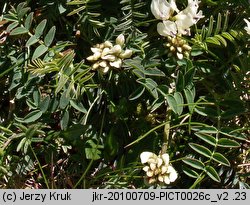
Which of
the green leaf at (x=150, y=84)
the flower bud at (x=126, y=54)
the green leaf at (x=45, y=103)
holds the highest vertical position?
the flower bud at (x=126, y=54)

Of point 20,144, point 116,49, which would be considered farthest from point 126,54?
point 20,144

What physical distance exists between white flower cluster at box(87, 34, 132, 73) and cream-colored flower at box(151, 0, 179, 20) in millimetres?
143

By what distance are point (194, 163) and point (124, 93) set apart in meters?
0.37

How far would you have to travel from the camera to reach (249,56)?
1.90m

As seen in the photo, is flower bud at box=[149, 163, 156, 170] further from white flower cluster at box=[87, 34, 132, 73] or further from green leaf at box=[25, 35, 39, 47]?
green leaf at box=[25, 35, 39, 47]

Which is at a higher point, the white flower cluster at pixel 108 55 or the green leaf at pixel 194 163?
the white flower cluster at pixel 108 55

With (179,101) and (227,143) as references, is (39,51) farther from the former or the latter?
(227,143)

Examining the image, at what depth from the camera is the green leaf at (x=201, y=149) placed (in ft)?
6.23

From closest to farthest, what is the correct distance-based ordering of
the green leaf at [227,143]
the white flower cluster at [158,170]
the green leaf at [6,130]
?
the white flower cluster at [158,170]
the green leaf at [227,143]
the green leaf at [6,130]

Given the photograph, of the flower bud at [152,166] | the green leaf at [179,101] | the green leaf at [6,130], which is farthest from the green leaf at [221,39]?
the green leaf at [6,130]

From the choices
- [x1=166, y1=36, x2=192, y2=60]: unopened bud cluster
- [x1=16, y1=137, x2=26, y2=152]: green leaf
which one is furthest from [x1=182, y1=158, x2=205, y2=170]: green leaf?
[x1=16, y1=137, x2=26, y2=152]: green leaf

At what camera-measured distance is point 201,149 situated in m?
1.92

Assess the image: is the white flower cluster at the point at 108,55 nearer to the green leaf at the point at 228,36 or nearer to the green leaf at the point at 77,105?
the green leaf at the point at 77,105

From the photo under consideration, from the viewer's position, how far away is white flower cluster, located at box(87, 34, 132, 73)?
1.80m
